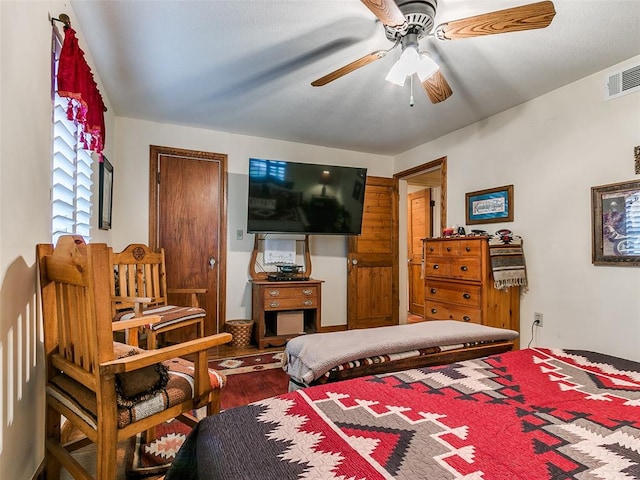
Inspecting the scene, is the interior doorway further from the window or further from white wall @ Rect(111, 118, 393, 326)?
the window

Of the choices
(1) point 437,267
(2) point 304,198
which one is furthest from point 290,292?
(1) point 437,267

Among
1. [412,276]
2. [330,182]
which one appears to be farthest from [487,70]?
[412,276]

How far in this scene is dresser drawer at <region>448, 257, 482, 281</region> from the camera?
10.2 ft

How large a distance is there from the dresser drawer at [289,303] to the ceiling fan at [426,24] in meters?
2.42

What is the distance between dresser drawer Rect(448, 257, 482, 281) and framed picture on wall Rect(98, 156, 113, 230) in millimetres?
3117

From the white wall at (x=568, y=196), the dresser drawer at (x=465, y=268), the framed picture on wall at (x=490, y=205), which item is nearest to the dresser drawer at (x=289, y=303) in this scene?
the dresser drawer at (x=465, y=268)

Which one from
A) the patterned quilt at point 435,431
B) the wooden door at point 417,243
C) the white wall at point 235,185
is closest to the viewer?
the patterned quilt at point 435,431

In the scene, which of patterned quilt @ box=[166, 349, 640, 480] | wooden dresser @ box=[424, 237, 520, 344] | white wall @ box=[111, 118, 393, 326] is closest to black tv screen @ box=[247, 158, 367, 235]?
white wall @ box=[111, 118, 393, 326]

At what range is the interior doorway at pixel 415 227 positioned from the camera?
5.09 m

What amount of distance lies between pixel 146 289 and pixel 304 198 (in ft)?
6.23

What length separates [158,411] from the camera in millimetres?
1334

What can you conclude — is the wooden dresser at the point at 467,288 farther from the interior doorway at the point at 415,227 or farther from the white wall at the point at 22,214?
the white wall at the point at 22,214

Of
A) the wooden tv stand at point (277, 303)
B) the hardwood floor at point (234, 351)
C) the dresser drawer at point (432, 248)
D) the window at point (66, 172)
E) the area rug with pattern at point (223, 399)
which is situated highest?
the window at point (66, 172)

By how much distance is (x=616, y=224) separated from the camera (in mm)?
2545
